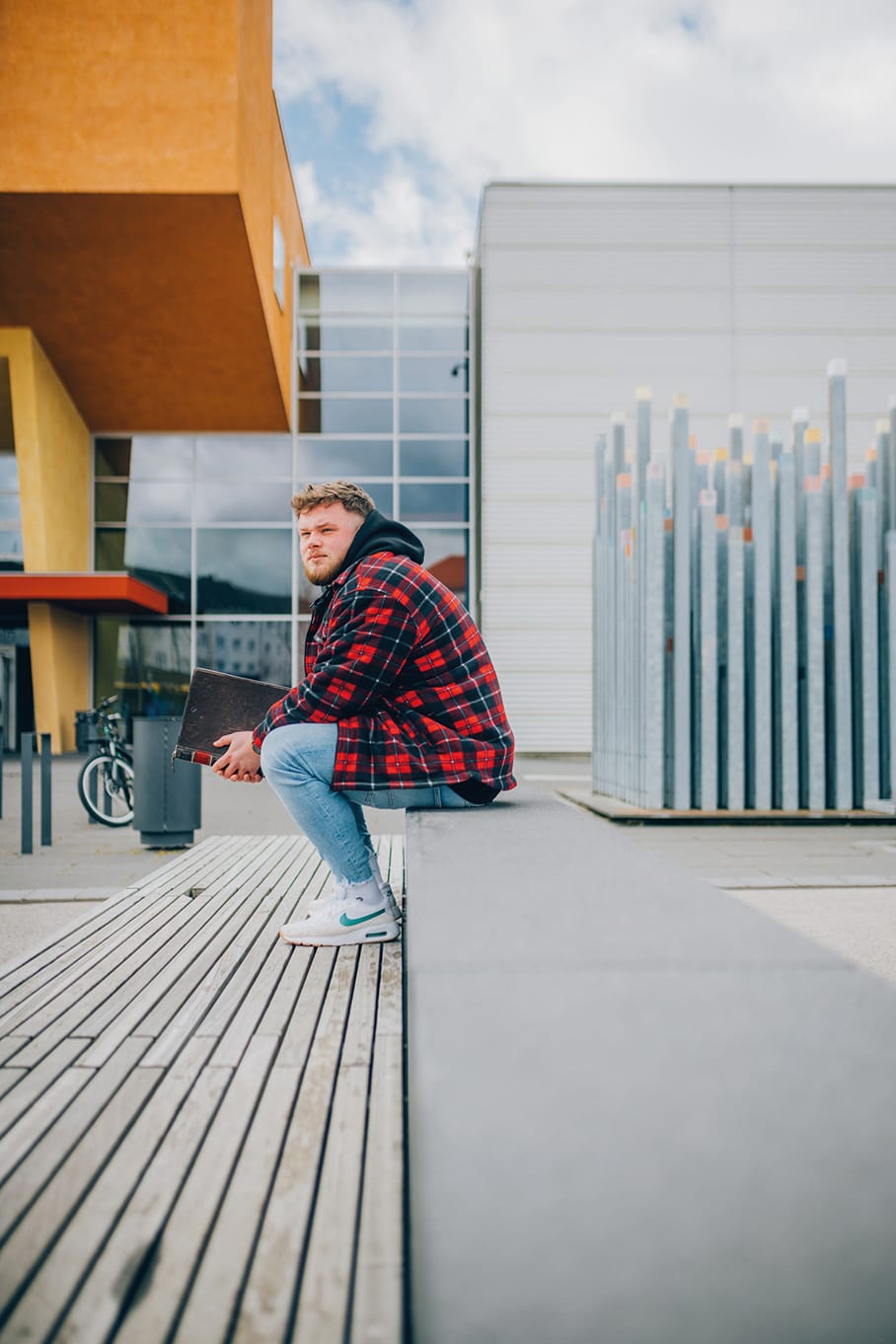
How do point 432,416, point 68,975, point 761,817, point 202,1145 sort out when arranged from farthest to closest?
point 432,416 → point 761,817 → point 68,975 → point 202,1145

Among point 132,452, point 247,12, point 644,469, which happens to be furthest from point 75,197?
point 644,469

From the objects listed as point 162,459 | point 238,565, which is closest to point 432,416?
point 238,565

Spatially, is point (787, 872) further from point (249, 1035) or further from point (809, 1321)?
point (809, 1321)

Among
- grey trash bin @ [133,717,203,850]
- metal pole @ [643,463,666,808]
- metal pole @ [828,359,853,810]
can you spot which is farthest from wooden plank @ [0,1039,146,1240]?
metal pole @ [828,359,853,810]

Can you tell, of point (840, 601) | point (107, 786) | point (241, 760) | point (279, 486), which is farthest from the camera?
point (279, 486)

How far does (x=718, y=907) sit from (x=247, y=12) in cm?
1660

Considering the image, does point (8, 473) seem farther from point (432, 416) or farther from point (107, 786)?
point (107, 786)

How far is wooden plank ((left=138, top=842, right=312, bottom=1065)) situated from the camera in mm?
2160

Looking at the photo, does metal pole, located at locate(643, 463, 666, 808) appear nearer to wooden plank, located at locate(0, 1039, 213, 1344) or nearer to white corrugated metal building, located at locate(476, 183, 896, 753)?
wooden plank, located at locate(0, 1039, 213, 1344)

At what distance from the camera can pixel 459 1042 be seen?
1067 mm

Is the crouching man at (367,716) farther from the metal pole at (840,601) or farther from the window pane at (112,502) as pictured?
the window pane at (112,502)

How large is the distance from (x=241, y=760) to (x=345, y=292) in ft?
58.0

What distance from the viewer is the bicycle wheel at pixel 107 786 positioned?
7484 millimetres

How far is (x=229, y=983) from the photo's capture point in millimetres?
2551
